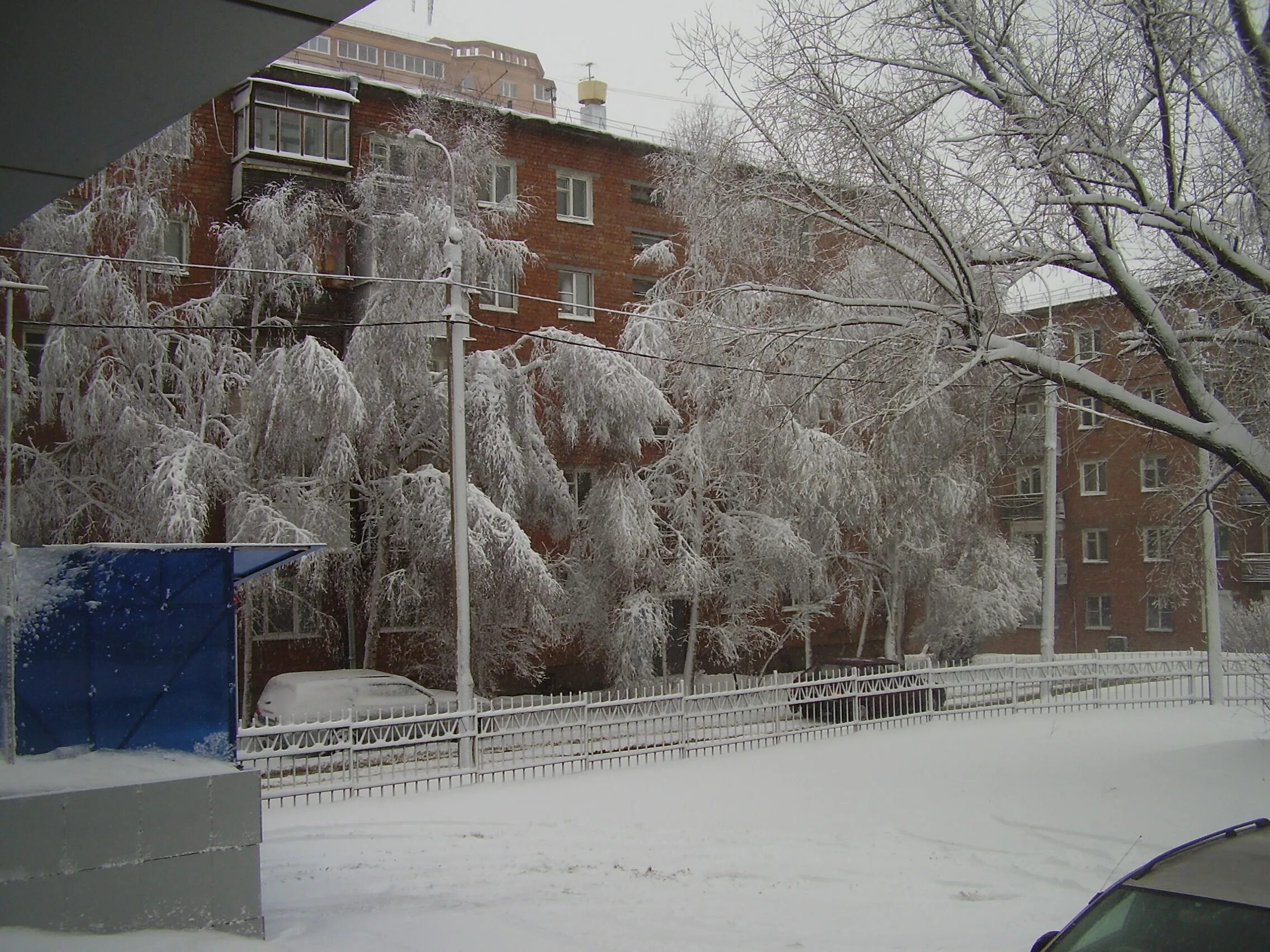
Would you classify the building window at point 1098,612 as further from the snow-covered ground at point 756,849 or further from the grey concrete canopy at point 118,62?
the grey concrete canopy at point 118,62

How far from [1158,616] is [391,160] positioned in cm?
3005

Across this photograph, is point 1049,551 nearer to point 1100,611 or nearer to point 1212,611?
point 1212,611

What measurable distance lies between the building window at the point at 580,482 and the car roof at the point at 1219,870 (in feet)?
69.8

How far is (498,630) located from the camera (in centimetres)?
2239

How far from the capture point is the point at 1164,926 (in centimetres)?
420

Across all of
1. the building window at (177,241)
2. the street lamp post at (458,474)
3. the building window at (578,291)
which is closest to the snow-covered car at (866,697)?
the street lamp post at (458,474)

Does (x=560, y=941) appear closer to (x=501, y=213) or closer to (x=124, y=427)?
(x=124, y=427)

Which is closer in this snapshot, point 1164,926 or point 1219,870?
point 1164,926

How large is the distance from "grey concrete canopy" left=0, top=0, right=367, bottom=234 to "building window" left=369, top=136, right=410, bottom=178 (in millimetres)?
18023

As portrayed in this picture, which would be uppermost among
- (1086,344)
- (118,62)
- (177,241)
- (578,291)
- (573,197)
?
(573,197)

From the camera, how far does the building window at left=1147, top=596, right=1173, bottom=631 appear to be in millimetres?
37281

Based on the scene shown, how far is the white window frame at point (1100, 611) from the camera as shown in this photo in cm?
3925

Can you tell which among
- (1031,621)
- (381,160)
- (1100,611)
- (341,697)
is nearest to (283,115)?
(381,160)

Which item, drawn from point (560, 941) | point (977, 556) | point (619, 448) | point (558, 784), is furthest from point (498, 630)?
point (560, 941)
